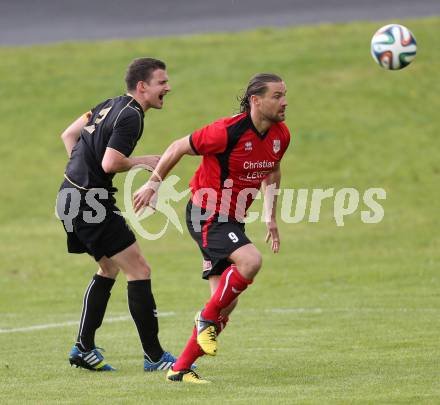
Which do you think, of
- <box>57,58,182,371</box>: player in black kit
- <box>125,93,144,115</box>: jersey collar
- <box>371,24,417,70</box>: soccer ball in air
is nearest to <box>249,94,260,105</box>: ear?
<box>57,58,182,371</box>: player in black kit

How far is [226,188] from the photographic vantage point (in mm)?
8445

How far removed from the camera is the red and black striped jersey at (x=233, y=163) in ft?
27.2

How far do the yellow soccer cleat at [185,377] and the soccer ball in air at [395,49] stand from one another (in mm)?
7087

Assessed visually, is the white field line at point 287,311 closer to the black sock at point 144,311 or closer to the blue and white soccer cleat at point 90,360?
the blue and white soccer cleat at point 90,360

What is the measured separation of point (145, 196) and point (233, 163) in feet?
2.73

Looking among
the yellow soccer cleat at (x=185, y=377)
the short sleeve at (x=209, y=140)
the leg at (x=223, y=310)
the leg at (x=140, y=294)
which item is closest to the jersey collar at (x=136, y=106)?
the short sleeve at (x=209, y=140)

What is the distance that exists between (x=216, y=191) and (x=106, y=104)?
4.15 feet

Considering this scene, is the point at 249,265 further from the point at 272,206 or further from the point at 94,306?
the point at 94,306

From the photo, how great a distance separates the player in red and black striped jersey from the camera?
26.4 feet

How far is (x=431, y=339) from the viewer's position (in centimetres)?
1009

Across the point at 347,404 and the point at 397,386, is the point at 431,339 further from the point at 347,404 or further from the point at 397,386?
the point at 347,404

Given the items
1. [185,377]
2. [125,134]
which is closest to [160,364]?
[185,377]

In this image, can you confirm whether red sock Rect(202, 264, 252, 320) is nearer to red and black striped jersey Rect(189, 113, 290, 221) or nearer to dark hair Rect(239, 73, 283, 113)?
red and black striped jersey Rect(189, 113, 290, 221)

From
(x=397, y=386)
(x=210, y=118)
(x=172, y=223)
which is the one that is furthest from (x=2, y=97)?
(x=397, y=386)
